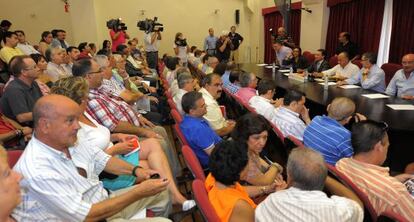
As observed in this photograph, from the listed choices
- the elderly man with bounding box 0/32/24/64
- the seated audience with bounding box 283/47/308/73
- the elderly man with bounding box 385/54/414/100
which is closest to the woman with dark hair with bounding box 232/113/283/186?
the elderly man with bounding box 385/54/414/100

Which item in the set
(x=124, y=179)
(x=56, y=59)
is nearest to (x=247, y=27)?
(x=56, y=59)

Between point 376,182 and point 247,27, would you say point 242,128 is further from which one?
point 247,27

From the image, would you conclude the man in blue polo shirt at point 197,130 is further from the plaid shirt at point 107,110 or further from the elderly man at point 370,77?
the elderly man at point 370,77

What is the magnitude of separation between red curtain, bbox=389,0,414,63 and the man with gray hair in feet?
16.4

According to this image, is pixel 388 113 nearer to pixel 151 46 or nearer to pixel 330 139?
pixel 330 139

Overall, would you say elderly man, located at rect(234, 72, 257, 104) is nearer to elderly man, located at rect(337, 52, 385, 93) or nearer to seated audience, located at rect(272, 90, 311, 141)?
seated audience, located at rect(272, 90, 311, 141)

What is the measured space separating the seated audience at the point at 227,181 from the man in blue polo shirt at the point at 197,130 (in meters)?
0.78

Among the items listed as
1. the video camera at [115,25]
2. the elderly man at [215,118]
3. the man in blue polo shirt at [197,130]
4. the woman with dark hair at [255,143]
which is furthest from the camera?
the video camera at [115,25]

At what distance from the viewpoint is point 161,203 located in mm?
1917

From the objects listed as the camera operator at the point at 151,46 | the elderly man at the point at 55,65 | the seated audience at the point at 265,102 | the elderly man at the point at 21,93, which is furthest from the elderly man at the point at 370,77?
the camera operator at the point at 151,46

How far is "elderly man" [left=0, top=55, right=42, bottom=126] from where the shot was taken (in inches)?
107

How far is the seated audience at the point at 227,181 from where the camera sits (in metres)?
1.39

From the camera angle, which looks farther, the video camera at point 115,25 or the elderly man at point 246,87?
the video camera at point 115,25

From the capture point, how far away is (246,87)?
385 centimetres
